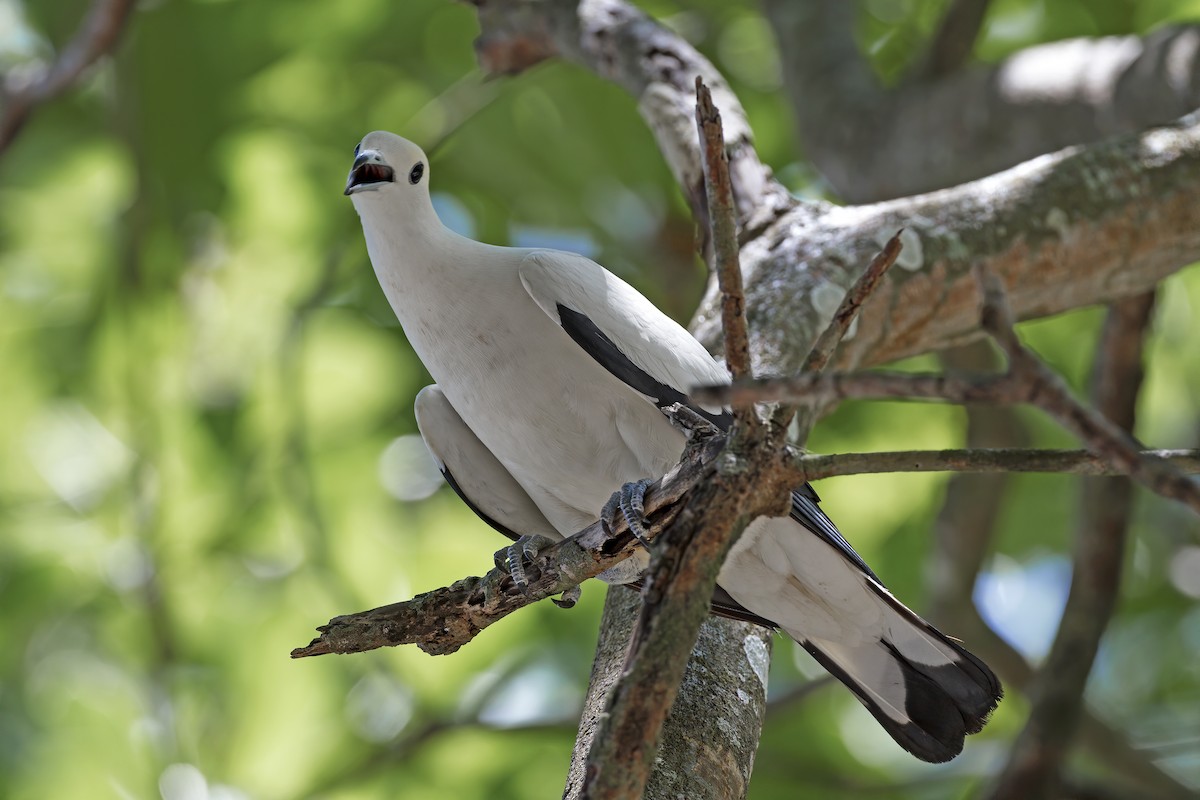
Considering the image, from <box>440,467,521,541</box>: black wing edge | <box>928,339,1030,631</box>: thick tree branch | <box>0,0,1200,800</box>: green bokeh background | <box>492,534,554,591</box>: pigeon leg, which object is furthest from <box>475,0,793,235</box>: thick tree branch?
<box>928,339,1030,631</box>: thick tree branch

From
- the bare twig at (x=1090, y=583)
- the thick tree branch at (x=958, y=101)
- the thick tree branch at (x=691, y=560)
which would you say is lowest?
the thick tree branch at (x=691, y=560)

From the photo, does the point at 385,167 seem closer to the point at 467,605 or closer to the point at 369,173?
the point at 369,173

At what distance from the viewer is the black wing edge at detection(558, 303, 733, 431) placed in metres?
2.54

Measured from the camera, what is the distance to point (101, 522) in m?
4.78

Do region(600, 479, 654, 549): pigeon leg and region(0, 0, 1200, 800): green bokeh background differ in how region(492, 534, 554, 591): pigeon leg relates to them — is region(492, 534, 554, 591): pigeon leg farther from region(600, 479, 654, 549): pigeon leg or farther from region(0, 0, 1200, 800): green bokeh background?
region(0, 0, 1200, 800): green bokeh background

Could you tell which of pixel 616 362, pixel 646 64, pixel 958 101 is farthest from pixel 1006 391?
pixel 958 101

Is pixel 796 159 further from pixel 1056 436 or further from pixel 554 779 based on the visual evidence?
pixel 554 779

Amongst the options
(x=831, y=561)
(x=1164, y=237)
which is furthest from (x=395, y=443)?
(x=1164, y=237)

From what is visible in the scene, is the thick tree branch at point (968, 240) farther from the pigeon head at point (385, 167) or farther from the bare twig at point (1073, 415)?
the bare twig at point (1073, 415)

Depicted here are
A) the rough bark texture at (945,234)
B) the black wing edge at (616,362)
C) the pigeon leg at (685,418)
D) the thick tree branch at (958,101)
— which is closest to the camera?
the pigeon leg at (685,418)

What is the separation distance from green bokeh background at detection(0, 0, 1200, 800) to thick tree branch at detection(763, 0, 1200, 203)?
2.60ft

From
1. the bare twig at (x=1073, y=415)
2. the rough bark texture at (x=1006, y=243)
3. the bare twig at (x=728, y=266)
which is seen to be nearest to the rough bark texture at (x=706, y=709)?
the bare twig at (x=728, y=266)

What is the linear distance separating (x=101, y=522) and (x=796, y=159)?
3585mm

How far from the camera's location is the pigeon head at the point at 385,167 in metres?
2.83
